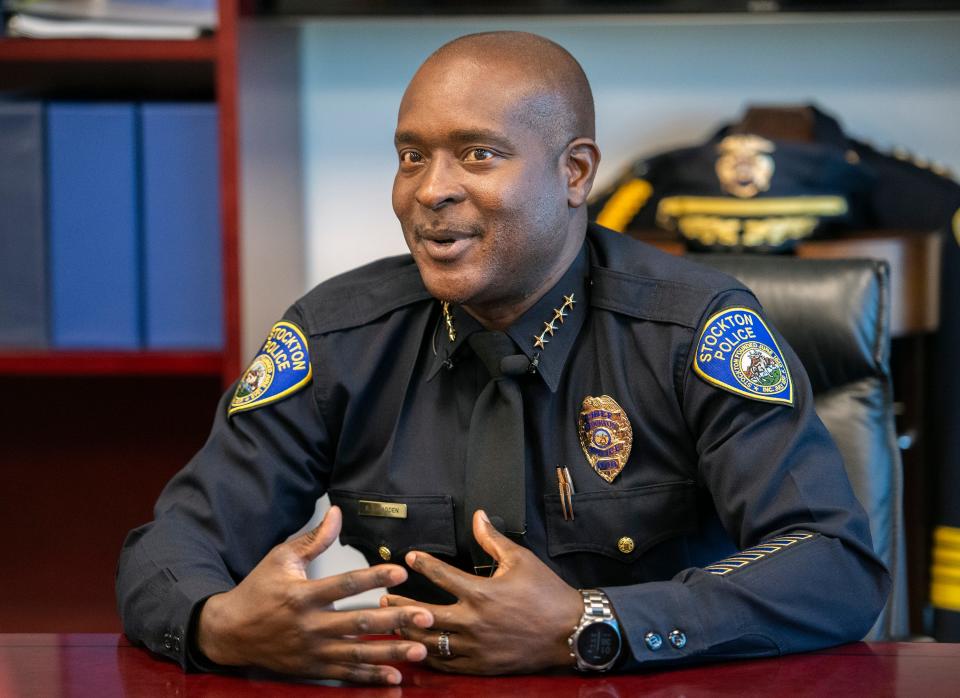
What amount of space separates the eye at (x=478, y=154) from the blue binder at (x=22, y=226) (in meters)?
1.05

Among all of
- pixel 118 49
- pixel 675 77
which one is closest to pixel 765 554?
pixel 118 49

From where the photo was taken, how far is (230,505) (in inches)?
56.0

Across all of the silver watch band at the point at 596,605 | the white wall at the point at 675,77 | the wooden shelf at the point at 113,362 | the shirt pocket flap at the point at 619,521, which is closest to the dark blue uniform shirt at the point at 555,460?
the shirt pocket flap at the point at 619,521

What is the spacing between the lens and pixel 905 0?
232 cm

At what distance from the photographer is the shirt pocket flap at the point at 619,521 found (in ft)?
4.58

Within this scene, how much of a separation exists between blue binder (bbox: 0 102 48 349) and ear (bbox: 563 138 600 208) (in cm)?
107

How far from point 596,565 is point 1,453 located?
1.59 metres

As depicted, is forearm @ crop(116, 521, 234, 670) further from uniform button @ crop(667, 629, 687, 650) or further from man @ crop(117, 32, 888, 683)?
uniform button @ crop(667, 629, 687, 650)

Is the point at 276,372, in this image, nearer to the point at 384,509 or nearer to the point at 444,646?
the point at 384,509

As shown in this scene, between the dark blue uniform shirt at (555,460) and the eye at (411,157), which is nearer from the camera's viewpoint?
the dark blue uniform shirt at (555,460)

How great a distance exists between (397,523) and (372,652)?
388mm

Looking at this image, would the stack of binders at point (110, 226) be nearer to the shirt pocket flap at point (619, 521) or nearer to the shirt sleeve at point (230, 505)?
the shirt sleeve at point (230, 505)

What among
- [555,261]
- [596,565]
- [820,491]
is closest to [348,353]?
[555,261]

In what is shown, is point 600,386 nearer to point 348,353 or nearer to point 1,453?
point 348,353
